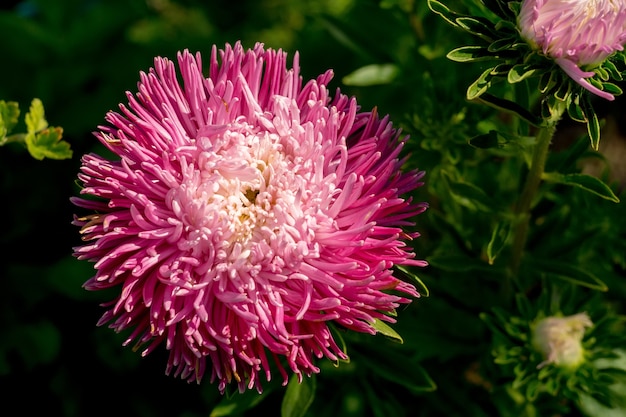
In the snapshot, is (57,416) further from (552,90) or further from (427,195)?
(552,90)

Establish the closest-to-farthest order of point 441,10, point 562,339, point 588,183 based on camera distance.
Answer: point 441,10 → point 588,183 → point 562,339

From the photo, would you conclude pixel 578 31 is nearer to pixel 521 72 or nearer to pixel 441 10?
pixel 521 72

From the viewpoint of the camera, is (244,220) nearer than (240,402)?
Yes

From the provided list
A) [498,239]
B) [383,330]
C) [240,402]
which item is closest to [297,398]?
[240,402]

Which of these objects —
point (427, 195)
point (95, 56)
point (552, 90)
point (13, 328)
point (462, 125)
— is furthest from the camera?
point (95, 56)

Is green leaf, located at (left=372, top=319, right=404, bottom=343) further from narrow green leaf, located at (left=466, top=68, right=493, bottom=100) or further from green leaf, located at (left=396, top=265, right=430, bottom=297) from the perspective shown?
narrow green leaf, located at (left=466, top=68, right=493, bottom=100)

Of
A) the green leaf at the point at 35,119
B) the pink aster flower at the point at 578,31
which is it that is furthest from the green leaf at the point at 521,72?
the green leaf at the point at 35,119

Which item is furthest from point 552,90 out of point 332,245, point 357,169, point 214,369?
point 214,369
